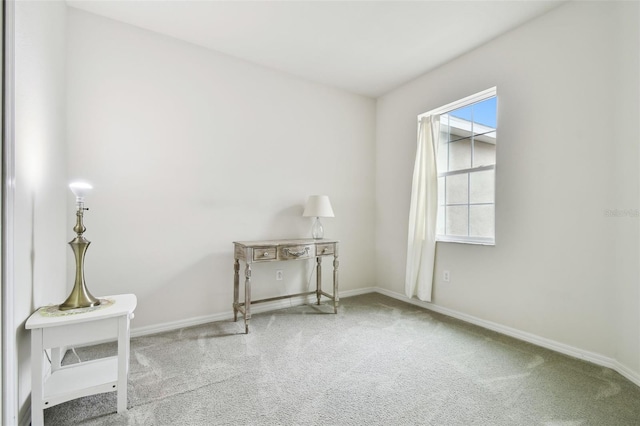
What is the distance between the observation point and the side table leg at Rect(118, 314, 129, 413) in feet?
5.12

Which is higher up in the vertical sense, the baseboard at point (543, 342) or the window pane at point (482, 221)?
the window pane at point (482, 221)

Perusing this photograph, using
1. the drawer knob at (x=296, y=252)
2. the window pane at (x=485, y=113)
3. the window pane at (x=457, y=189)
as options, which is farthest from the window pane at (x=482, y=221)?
the drawer knob at (x=296, y=252)

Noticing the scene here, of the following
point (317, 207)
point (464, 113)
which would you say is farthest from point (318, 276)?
point (464, 113)

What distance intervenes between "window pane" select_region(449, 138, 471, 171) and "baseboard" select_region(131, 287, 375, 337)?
196 centimetres

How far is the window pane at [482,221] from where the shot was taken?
2.83 metres

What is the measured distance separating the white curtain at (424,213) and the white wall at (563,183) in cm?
27

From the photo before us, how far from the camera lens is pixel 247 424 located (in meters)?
1.47

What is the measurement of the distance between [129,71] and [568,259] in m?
3.84

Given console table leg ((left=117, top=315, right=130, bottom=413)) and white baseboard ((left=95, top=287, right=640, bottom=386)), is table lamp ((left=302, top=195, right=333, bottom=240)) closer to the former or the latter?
white baseboard ((left=95, top=287, right=640, bottom=386))

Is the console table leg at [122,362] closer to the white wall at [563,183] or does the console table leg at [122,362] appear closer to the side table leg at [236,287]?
the side table leg at [236,287]

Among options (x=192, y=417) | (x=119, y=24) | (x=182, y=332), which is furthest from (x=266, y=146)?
(x=192, y=417)

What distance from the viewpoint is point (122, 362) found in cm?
158

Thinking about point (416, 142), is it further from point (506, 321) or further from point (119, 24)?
point (119, 24)

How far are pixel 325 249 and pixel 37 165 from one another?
7.60 ft
